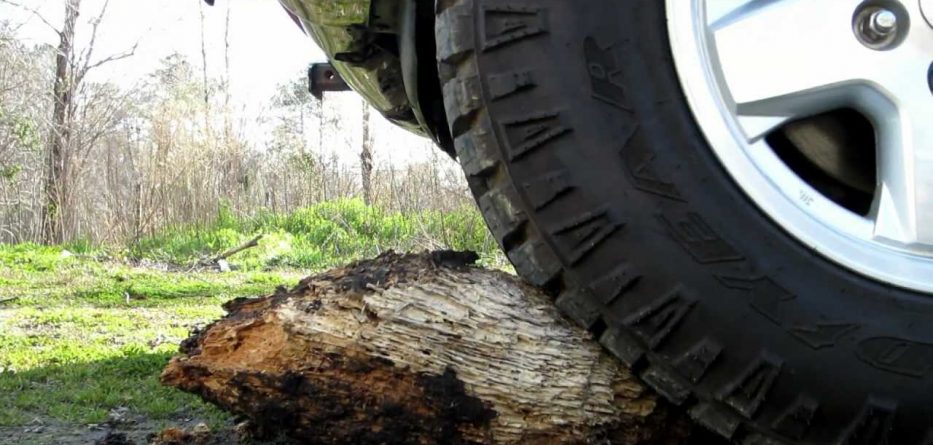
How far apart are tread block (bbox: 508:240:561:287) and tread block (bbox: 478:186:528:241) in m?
0.04

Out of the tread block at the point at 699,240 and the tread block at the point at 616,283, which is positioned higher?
the tread block at the point at 699,240

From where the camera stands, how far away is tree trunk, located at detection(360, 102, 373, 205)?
400 inches

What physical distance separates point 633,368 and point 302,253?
7.77 meters

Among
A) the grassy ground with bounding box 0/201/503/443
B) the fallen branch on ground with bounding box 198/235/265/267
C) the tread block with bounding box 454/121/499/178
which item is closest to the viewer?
the tread block with bounding box 454/121/499/178

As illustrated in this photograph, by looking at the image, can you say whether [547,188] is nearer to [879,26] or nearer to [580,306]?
[580,306]

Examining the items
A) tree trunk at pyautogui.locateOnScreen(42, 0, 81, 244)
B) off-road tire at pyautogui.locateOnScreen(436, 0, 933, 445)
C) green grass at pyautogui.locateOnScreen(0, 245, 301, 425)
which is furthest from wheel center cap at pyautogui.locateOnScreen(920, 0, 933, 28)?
tree trunk at pyautogui.locateOnScreen(42, 0, 81, 244)

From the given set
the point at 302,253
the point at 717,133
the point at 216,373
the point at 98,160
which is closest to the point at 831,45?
the point at 717,133

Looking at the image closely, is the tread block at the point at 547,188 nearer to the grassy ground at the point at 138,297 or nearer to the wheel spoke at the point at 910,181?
the wheel spoke at the point at 910,181

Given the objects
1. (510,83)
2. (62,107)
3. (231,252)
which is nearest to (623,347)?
(510,83)

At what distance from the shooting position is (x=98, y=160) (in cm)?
1374

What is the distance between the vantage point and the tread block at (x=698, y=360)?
125cm

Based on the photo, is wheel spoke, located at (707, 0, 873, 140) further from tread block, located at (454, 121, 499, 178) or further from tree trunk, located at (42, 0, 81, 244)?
tree trunk, located at (42, 0, 81, 244)

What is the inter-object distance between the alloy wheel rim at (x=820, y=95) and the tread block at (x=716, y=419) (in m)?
0.28

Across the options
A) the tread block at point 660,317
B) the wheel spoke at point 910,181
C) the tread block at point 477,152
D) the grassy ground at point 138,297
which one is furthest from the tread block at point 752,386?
the grassy ground at point 138,297
